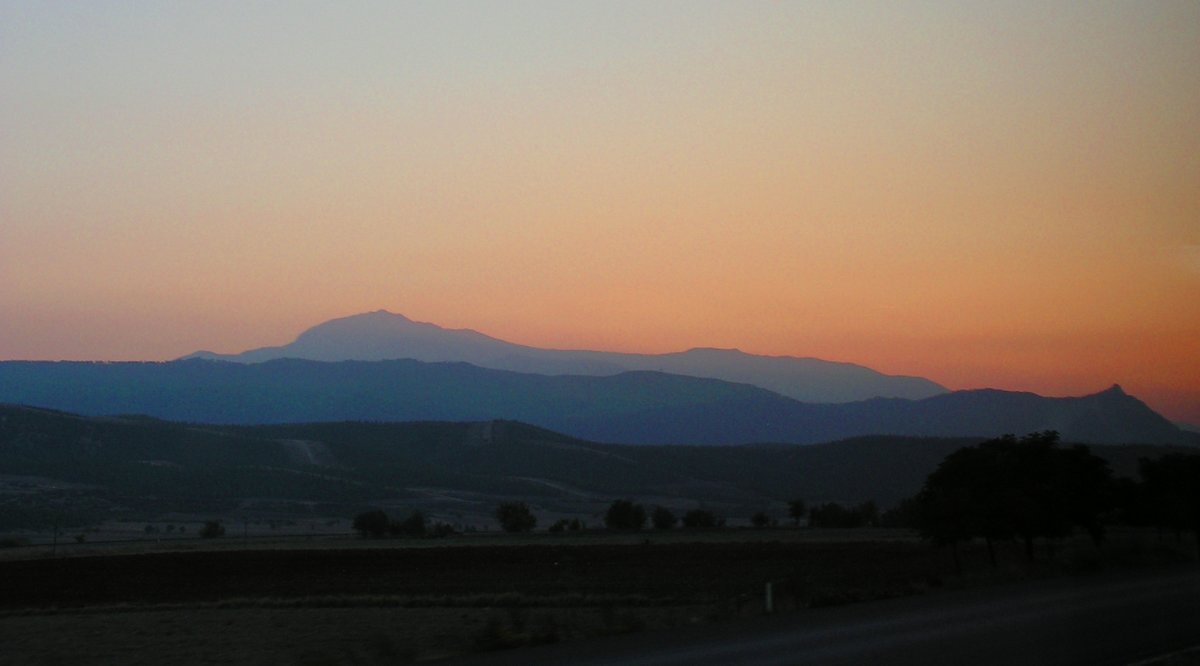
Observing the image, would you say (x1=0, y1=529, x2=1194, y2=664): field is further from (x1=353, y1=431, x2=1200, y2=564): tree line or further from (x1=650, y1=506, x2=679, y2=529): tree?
(x1=650, y1=506, x2=679, y2=529): tree

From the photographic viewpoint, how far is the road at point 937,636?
14.4 m

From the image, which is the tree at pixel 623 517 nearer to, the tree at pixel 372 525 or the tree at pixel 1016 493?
the tree at pixel 372 525

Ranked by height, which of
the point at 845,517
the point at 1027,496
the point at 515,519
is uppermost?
the point at 1027,496

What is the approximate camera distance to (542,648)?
1598 centimetres

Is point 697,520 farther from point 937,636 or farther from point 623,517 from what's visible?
point 937,636

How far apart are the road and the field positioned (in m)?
1.65

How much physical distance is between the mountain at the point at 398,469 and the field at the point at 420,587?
3616 centimetres

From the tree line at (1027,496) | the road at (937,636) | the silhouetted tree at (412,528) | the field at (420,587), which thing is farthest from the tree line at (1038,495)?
the silhouetted tree at (412,528)

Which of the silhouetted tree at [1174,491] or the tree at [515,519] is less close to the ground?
the silhouetted tree at [1174,491]

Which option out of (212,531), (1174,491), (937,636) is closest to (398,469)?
(212,531)

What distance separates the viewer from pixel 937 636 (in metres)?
16.2

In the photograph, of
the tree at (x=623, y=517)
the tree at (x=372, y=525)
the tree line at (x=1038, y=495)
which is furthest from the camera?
the tree at (x=623, y=517)

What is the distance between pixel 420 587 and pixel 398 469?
96.8 metres

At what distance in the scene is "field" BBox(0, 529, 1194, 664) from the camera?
2278 centimetres
